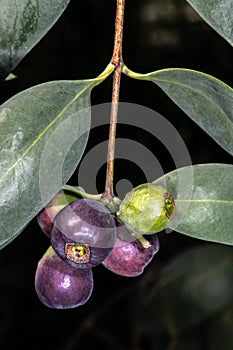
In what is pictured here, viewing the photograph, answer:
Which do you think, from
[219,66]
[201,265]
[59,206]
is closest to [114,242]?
[59,206]

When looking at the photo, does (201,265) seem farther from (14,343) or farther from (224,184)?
(224,184)

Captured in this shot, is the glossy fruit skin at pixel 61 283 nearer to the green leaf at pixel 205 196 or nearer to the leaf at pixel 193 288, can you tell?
the green leaf at pixel 205 196

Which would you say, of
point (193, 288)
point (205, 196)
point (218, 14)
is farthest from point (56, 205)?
point (193, 288)

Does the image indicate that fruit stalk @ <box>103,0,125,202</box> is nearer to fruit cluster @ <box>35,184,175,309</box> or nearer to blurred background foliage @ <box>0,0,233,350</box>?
fruit cluster @ <box>35,184,175,309</box>

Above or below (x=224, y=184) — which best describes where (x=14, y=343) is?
below

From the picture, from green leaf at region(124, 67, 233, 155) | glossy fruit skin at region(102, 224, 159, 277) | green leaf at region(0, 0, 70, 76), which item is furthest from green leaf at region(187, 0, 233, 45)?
glossy fruit skin at region(102, 224, 159, 277)

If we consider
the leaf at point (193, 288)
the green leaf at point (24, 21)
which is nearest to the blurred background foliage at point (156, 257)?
the leaf at point (193, 288)
